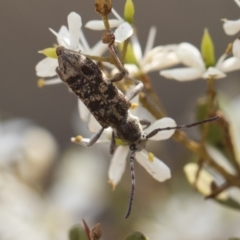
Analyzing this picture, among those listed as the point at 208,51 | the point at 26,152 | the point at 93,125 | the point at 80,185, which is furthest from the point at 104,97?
the point at 80,185

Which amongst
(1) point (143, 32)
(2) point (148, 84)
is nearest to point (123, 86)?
(2) point (148, 84)

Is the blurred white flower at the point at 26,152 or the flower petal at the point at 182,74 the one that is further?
the blurred white flower at the point at 26,152

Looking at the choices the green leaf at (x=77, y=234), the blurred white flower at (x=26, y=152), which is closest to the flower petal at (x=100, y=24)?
the green leaf at (x=77, y=234)

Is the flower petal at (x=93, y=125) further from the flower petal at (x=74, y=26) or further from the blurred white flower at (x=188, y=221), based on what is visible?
the blurred white flower at (x=188, y=221)

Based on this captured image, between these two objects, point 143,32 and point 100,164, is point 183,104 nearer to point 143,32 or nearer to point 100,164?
point 143,32

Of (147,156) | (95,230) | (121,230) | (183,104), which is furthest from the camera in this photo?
(183,104)

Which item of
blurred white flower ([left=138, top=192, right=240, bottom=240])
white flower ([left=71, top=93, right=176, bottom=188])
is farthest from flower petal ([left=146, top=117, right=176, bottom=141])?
blurred white flower ([left=138, top=192, right=240, bottom=240])

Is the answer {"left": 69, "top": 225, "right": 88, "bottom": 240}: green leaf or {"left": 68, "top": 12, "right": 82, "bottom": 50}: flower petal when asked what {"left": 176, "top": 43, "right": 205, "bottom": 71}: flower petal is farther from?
{"left": 69, "top": 225, "right": 88, "bottom": 240}: green leaf

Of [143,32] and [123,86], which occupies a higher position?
[123,86]
